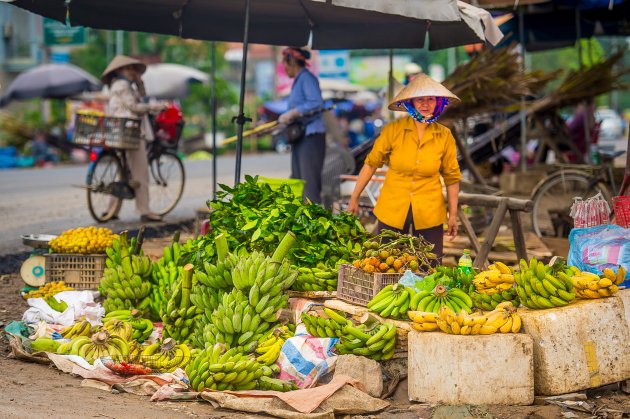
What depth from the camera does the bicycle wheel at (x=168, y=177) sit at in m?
14.1

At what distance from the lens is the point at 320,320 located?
21.8 ft

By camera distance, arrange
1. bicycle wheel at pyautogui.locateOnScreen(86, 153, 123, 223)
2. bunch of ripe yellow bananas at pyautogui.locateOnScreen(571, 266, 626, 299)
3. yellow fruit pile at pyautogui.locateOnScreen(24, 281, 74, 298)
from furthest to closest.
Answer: bicycle wheel at pyautogui.locateOnScreen(86, 153, 123, 223) < yellow fruit pile at pyautogui.locateOnScreen(24, 281, 74, 298) < bunch of ripe yellow bananas at pyautogui.locateOnScreen(571, 266, 626, 299)

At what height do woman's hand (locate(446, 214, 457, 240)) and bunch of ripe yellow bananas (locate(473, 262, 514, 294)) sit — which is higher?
woman's hand (locate(446, 214, 457, 240))

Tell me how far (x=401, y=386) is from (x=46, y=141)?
90.2 feet

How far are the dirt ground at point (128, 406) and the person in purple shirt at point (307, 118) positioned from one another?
5.20 meters

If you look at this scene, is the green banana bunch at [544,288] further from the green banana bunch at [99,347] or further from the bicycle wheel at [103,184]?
the bicycle wheel at [103,184]

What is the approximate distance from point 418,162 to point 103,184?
6277mm

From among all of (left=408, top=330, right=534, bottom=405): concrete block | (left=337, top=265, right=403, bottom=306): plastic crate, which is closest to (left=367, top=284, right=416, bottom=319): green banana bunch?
(left=337, top=265, right=403, bottom=306): plastic crate

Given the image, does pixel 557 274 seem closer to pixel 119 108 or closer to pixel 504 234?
pixel 504 234

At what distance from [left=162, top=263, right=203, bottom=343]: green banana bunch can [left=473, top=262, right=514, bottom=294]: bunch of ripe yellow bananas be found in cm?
197

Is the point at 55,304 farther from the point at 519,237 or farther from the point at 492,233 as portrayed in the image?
the point at 519,237

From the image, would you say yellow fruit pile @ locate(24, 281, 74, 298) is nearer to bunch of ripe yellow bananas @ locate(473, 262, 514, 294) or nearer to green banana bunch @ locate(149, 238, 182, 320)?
green banana bunch @ locate(149, 238, 182, 320)

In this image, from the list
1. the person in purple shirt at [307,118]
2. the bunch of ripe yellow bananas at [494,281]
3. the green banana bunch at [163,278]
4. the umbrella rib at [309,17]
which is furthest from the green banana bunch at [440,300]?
the person in purple shirt at [307,118]

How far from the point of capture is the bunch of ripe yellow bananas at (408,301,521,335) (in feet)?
19.6
